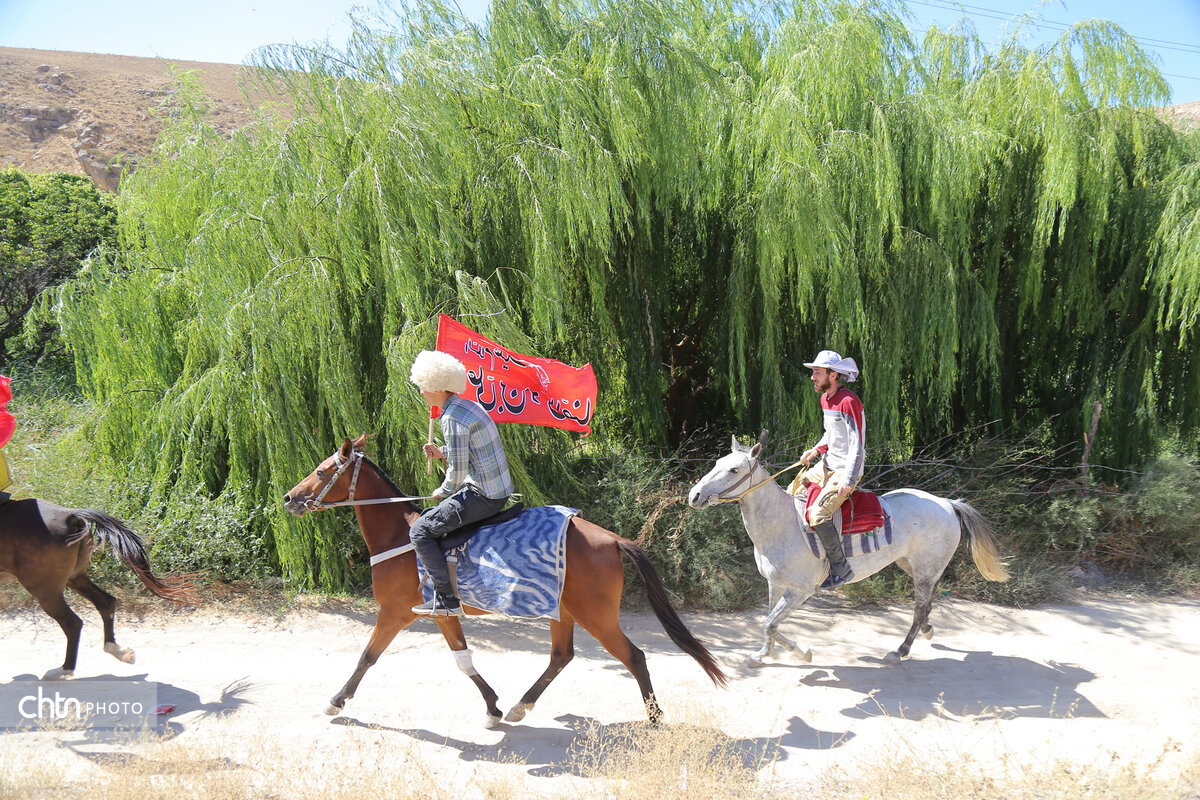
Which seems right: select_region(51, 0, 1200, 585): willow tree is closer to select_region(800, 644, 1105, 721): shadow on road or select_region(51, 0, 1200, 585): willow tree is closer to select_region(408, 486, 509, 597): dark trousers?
select_region(408, 486, 509, 597): dark trousers

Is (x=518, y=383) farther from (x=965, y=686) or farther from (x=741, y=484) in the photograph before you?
(x=965, y=686)

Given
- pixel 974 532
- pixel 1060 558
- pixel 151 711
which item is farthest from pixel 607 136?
pixel 1060 558

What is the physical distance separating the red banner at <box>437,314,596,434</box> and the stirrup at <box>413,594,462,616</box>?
4.44 ft

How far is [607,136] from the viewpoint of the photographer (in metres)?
6.99

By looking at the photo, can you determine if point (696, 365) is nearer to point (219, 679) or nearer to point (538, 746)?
point (538, 746)

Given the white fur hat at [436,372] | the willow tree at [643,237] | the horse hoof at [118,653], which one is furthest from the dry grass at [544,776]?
the willow tree at [643,237]

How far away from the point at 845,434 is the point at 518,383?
240 cm

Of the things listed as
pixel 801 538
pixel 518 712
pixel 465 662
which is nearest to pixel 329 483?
pixel 465 662

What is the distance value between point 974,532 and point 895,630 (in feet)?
4.15

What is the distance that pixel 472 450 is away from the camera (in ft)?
14.6

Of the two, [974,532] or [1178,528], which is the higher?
[974,532]

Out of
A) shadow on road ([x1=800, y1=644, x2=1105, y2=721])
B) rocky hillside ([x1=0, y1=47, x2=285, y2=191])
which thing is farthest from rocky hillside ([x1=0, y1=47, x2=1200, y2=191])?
shadow on road ([x1=800, y1=644, x2=1105, y2=721])

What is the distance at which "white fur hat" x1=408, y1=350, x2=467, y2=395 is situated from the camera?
4367 millimetres

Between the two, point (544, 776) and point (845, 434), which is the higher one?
point (845, 434)
